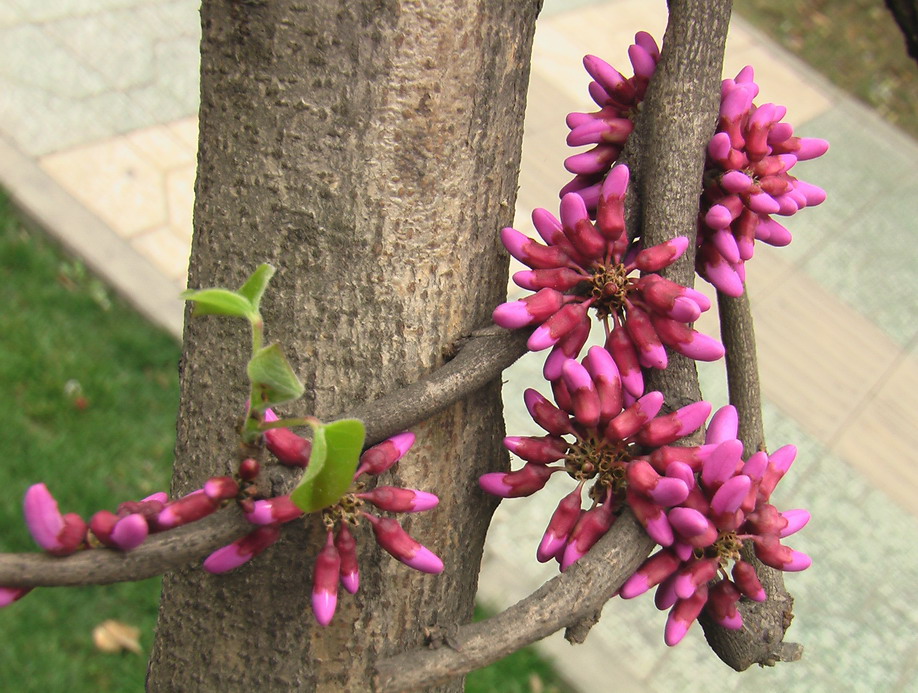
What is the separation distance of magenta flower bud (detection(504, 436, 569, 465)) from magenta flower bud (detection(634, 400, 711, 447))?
0.26ft

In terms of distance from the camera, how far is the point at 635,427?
977 mm

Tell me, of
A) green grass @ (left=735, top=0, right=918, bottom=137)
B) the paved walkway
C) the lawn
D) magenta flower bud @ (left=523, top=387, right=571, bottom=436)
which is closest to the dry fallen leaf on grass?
the lawn

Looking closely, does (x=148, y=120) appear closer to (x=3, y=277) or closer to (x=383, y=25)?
(x=3, y=277)

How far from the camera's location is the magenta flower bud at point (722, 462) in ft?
3.07

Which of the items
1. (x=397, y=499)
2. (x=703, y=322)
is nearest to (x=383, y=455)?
(x=397, y=499)

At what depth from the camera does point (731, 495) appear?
3.07ft

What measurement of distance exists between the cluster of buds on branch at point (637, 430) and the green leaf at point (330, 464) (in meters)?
0.25

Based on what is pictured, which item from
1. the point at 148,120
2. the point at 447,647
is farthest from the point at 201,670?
the point at 148,120

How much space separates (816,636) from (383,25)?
9.66 feet

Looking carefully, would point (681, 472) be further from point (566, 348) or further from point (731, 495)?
point (566, 348)

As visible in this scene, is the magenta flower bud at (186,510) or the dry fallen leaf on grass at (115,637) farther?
the dry fallen leaf on grass at (115,637)

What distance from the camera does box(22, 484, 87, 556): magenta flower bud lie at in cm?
76

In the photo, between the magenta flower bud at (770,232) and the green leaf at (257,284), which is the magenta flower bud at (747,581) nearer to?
the magenta flower bud at (770,232)

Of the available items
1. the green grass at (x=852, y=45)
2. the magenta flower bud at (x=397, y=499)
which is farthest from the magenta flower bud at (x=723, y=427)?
the green grass at (x=852, y=45)
